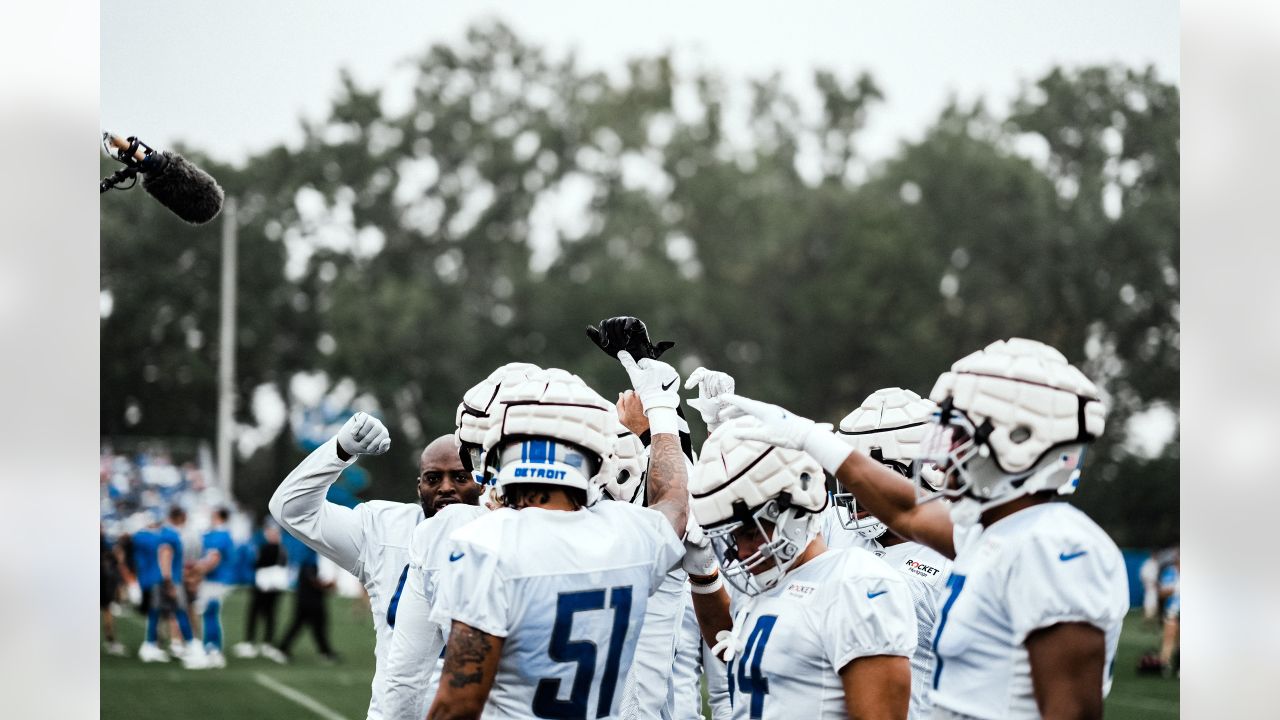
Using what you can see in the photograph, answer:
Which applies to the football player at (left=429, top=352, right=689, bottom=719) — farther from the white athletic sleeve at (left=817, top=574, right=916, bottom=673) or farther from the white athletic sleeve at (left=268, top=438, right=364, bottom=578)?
the white athletic sleeve at (left=268, top=438, right=364, bottom=578)

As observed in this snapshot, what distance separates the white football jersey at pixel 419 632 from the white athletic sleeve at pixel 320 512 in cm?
56

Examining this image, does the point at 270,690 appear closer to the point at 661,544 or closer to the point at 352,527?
the point at 352,527

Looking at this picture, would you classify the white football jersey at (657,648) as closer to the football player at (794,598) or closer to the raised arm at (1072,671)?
the football player at (794,598)

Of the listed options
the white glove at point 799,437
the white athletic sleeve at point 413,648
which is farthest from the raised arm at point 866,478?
the white athletic sleeve at point 413,648

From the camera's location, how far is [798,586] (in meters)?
4.08

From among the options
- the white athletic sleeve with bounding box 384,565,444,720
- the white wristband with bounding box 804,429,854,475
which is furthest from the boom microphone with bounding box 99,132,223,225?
the white wristband with bounding box 804,429,854,475

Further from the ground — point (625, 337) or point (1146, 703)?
point (625, 337)

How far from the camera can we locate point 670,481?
4.59 meters

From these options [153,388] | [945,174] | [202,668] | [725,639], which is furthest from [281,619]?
[945,174]

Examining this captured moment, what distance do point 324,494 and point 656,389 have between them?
4.42 feet

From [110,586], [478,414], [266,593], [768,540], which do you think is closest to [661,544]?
[768,540]

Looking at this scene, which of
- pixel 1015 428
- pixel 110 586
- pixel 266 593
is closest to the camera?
pixel 1015 428

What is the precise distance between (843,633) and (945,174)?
128 feet
